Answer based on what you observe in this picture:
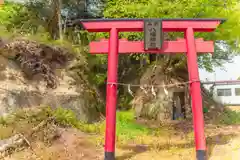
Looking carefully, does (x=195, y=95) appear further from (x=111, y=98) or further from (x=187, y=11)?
A: (x=187, y=11)

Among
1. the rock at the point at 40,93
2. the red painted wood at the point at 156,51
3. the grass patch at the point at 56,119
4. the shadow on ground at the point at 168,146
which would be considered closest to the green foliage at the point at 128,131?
the grass patch at the point at 56,119

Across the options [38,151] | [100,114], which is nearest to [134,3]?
[100,114]

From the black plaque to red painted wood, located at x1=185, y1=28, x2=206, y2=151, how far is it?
97cm

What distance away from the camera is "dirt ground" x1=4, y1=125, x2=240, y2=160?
8398 mm

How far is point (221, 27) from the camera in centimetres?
1350

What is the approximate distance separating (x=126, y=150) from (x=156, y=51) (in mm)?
3641

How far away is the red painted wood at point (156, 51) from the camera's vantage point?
897 cm

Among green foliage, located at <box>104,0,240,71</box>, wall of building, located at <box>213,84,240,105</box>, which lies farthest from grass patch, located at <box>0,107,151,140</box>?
wall of building, located at <box>213,84,240,105</box>

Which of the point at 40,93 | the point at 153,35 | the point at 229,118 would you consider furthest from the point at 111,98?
the point at 229,118

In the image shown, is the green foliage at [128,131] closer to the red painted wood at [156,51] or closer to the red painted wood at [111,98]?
the red painted wood at [111,98]

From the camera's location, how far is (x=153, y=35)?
28.9ft

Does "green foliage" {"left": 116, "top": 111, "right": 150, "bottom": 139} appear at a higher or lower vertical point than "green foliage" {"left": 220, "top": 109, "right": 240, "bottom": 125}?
lower

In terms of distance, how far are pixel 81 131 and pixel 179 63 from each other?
780cm

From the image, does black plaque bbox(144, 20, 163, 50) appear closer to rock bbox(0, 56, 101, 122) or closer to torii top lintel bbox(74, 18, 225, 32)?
torii top lintel bbox(74, 18, 225, 32)
